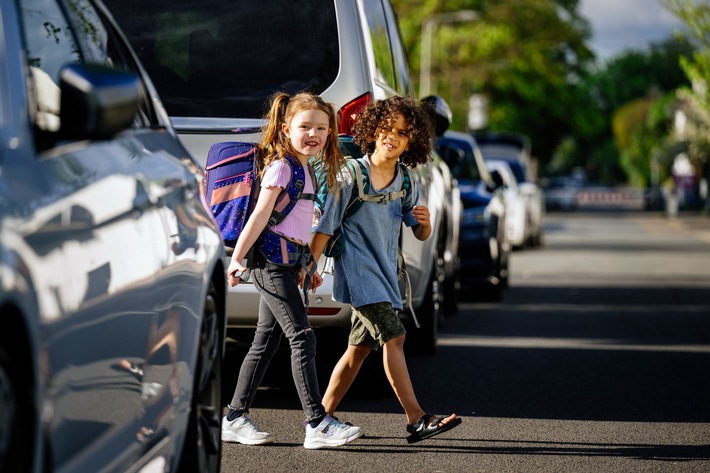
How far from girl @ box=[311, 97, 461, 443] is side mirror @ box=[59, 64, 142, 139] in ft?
9.71

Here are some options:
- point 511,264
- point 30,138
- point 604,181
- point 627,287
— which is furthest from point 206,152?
point 604,181

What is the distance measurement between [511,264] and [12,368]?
21.3 metres

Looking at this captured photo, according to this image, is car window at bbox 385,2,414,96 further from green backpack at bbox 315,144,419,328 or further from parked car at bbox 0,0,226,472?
parked car at bbox 0,0,226,472

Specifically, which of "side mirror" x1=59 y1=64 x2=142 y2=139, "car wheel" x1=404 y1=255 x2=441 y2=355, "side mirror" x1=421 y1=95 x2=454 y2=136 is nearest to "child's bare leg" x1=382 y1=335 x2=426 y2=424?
"side mirror" x1=421 y1=95 x2=454 y2=136

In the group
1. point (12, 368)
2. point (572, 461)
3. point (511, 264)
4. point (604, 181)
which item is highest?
point (12, 368)

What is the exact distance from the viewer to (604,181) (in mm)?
142375

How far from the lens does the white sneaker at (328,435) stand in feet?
21.0

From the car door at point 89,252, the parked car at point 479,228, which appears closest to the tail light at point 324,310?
the car door at point 89,252

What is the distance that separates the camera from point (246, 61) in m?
7.39

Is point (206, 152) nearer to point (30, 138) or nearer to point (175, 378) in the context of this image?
point (175, 378)

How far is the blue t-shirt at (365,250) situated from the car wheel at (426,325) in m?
2.61

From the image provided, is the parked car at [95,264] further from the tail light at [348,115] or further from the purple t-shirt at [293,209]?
the tail light at [348,115]

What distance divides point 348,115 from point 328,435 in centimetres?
162

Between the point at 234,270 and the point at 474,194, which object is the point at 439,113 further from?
the point at 474,194
